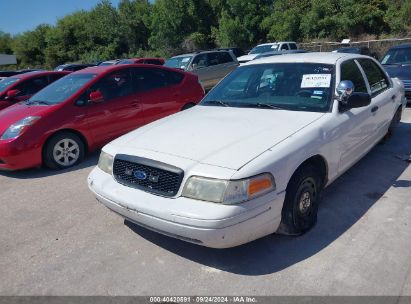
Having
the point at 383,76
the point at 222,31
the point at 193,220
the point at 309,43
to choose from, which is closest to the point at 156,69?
the point at 383,76

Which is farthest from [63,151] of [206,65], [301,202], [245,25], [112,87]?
[245,25]

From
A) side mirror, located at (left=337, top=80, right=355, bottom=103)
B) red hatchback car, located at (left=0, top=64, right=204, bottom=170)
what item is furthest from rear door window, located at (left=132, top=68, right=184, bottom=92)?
side mirror, located at (left=337, top=80, right=355, bottom=103)

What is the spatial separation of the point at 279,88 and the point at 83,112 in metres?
3.38

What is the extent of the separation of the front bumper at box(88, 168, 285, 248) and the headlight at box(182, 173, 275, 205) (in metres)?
0.05

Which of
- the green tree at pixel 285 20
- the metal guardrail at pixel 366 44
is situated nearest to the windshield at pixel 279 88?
the metal guardrail at pixel 366 44

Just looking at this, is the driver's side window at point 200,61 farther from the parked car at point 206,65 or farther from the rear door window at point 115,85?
the rear door window at point 115,85

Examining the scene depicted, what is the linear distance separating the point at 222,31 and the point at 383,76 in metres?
32.1

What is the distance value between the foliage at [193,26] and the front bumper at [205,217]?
93.3ft

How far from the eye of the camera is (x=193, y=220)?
2.94 meters

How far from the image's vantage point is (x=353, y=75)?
4672 millimetres

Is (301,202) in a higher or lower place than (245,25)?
lower

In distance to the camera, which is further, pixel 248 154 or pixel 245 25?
pixel 245 25

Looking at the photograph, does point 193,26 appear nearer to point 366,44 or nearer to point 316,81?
point 366,44

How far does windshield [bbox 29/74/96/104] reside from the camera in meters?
6.46
